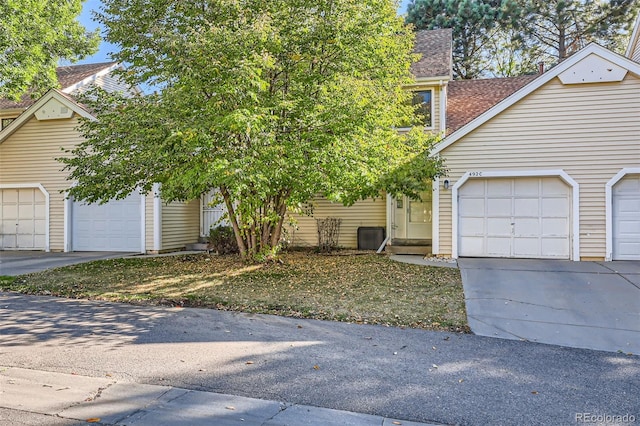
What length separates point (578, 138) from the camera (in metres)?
10.9

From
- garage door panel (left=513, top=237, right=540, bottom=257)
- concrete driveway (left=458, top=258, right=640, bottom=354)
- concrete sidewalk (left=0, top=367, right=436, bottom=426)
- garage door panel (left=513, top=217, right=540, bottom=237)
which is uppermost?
garage door panel (left=513, top=217, right=540, bottom=237)

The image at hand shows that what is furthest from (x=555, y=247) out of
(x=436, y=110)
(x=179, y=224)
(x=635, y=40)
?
(x=179, y=224)

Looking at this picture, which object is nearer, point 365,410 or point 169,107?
point 365,410

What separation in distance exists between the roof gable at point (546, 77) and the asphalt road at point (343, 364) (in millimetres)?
7160

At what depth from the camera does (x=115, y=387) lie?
12.8ft

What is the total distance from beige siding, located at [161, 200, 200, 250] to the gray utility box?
6.12 m

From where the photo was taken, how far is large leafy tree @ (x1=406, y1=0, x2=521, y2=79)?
2444cm

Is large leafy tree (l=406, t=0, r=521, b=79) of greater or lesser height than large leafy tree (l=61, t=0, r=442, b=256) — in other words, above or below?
above

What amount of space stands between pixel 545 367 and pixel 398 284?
4215 millimetres

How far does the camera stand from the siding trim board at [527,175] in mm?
10859

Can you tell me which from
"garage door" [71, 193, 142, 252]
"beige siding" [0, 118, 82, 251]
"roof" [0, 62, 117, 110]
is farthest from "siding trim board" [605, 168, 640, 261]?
"roof" [0, 62, 117, 110]

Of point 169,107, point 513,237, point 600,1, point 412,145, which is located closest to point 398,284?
point 412,145

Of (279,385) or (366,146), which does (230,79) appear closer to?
(366,146)

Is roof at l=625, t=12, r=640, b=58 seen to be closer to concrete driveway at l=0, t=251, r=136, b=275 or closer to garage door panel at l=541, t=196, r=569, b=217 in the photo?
garage door panel at l=541, t=196, r=569, b=217
